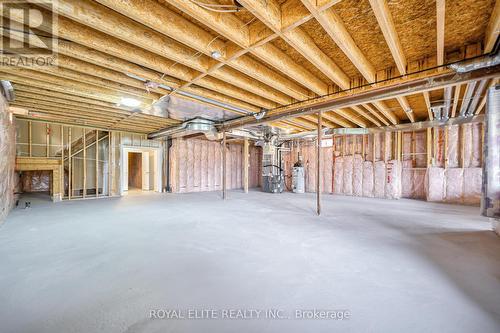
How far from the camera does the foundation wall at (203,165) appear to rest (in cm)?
775

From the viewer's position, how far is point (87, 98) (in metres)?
3.97

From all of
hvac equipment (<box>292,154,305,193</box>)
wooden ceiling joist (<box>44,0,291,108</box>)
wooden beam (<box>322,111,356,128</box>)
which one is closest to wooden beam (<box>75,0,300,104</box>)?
wooden ceiling joist (<box>44,0,291,108</box>)

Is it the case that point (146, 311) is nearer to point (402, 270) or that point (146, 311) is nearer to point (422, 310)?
point (422, 310)

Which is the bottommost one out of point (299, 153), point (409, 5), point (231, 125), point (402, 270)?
point (402, 270)

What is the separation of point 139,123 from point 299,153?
6.15 metres

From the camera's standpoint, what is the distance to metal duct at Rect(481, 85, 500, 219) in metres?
2.25

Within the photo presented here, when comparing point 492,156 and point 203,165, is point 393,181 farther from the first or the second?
point 203,165

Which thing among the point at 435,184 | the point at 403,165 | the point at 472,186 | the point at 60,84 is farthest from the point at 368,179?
the point at 60,84

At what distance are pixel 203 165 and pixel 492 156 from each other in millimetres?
7837

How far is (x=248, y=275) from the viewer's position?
6.07ft

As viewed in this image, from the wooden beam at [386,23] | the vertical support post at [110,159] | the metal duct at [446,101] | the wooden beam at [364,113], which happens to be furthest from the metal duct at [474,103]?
the vertical support post at [110,159]

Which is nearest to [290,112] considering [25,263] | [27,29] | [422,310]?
[422,310]

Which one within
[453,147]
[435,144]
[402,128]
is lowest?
[453,147]

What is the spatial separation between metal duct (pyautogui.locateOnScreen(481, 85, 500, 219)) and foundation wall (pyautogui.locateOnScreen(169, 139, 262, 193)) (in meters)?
7.75
